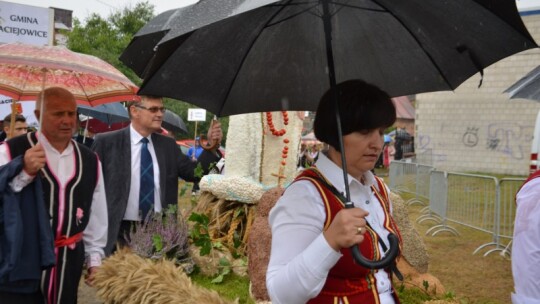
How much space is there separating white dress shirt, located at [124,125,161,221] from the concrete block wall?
18.5 m

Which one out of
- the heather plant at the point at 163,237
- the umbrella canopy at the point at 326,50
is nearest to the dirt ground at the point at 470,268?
the heather plant at the point at 163,237

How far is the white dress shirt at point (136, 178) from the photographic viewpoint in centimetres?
495

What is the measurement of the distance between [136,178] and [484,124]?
20701mm

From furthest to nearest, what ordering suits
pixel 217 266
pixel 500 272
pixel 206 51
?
pixel 500 272
pixel 217 266
pixel 206 51

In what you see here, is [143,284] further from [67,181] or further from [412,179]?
[412,179]

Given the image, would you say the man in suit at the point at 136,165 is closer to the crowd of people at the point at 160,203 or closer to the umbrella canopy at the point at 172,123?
the crowd of people at the point at 160,203

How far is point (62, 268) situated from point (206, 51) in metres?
1.72

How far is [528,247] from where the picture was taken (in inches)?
106

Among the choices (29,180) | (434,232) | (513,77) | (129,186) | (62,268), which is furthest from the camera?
(513,77)

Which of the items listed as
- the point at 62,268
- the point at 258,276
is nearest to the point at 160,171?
the point at 258,276

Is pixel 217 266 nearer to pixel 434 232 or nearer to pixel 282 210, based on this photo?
pixel 282 210

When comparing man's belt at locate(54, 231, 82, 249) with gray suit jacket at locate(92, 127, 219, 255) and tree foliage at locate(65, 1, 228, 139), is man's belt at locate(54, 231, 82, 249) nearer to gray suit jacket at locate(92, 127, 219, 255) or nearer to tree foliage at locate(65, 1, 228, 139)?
gray suit jacket at locate(92, 127, 219, 255)

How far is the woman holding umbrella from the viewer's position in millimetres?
1871

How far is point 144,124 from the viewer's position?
5.10 meters
